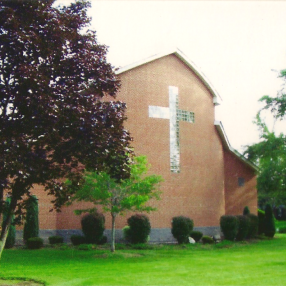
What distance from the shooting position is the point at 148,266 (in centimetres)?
1608

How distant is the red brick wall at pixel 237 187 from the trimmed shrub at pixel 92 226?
1320cm

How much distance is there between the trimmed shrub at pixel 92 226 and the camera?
22.3 metres

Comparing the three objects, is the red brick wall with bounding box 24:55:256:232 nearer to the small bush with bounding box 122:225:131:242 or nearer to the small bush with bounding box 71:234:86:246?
the small bush with bounding box 122:225:131:242

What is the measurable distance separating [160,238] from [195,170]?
5027 millimetres

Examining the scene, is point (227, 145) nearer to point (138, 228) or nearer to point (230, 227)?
point (230, 227)

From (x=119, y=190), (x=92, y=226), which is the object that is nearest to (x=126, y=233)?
(x=92, y=226)

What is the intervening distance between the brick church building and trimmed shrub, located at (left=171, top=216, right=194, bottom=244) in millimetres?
2020

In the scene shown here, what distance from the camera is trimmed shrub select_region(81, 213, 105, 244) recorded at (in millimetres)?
22344

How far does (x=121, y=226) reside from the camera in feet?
84.6

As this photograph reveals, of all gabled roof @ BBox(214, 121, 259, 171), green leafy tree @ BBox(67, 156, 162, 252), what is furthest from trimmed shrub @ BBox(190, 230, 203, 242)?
green leafy tree @ BBox(67, 156, 162, 252)

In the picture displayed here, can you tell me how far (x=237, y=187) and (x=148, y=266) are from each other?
18937 mm

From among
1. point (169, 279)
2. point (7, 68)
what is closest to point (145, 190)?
point (169, 279)

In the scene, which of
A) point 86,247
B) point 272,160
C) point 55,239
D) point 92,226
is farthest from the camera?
point 272,160

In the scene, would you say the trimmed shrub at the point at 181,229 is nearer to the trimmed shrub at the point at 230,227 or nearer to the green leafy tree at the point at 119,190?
the trimmed shrub at the point at 230,227
